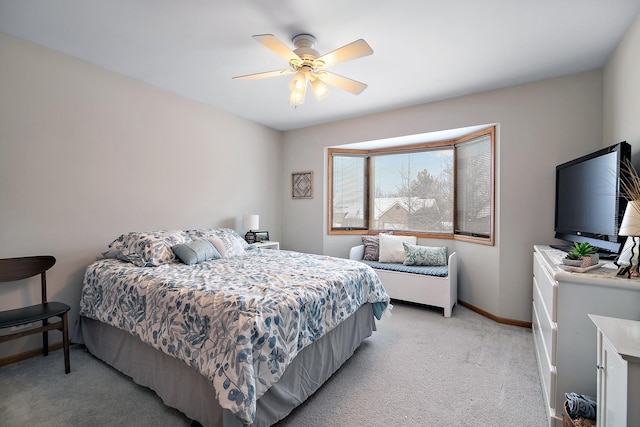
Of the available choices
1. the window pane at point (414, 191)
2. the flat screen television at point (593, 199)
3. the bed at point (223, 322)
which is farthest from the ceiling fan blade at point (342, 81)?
the window pane at point (414, 191)

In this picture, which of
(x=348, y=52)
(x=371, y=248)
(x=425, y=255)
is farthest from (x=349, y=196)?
(x=348, y=52)

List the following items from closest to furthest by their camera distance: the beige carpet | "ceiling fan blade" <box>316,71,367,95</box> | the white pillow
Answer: the beige carpet, "ceiling fan blade" <box>316,71,367,95</box>, the white pillow

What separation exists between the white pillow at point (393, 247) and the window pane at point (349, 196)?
2.22 ft

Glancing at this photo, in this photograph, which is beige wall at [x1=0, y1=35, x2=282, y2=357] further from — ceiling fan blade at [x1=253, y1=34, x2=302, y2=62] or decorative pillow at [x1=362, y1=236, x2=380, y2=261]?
decorative pillow at [x1=362, y1=236, x2=380, y2=261]

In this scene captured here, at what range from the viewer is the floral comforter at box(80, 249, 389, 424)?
140 cm

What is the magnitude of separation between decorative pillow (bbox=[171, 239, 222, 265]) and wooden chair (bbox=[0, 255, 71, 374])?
88 cm

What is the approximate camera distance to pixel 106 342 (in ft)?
7.56

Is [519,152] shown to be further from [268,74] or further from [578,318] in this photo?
[268,74]

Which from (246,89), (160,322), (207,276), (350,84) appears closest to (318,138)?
(246,89)

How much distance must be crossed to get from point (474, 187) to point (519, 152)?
28.1 inches

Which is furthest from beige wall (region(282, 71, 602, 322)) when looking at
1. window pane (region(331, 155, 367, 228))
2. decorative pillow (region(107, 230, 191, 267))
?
decorative pillow (region(107, 230, 191, 267))

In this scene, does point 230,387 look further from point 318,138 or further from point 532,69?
point 318,138

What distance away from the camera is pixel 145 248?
2541 mm

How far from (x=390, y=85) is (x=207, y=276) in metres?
2.69
